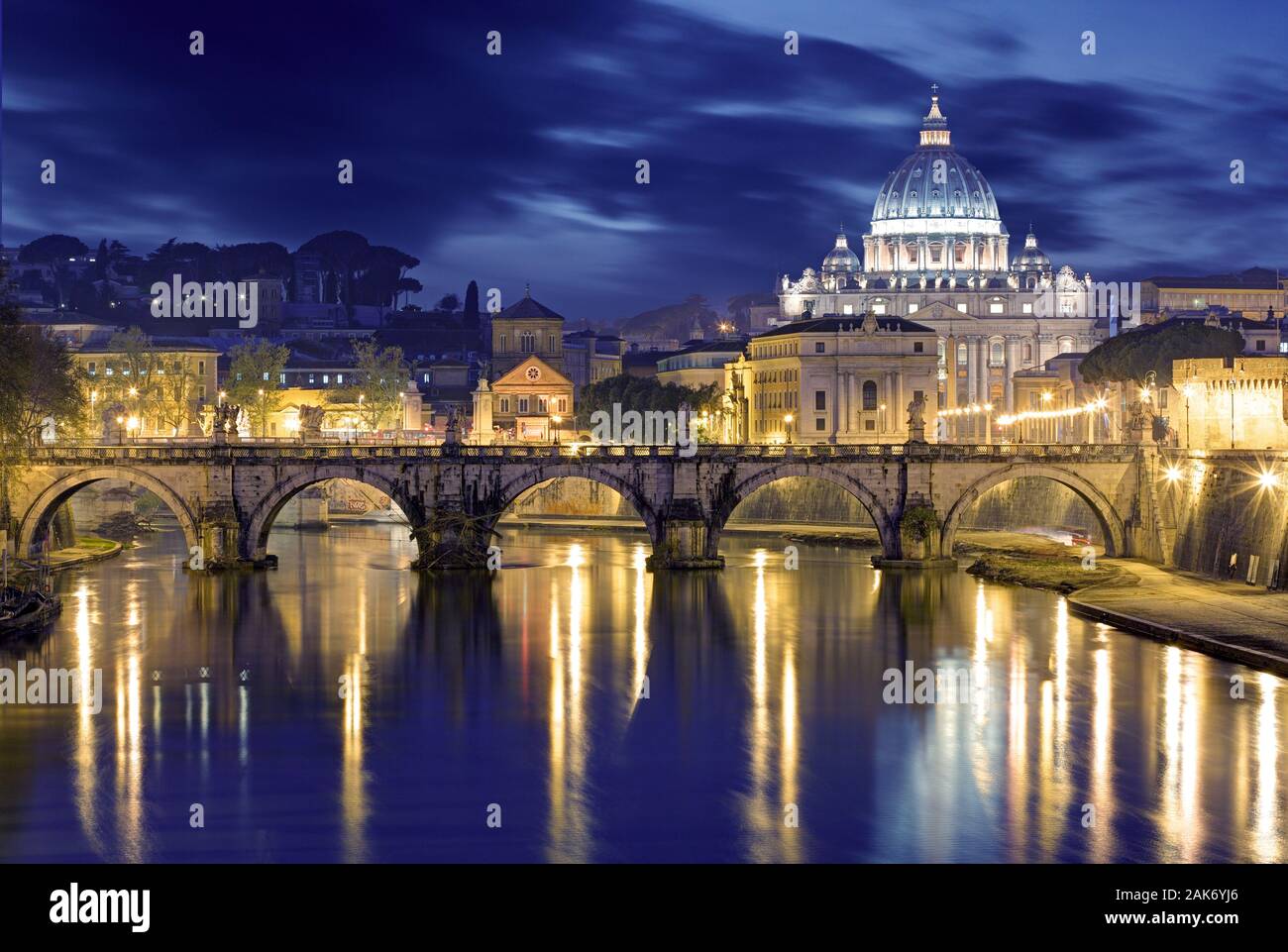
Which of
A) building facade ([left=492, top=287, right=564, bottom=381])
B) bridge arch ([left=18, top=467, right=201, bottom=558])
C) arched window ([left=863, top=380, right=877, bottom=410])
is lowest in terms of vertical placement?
bridge arch ([left=18, top=467, right=201, bottom=558])

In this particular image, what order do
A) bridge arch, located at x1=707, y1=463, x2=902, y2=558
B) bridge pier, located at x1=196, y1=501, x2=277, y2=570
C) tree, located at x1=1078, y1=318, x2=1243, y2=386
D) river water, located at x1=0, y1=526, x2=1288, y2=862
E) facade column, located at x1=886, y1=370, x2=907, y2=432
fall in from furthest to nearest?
facade column, located at x1=886, y1=370, x2=907, y2=432
tree, located at x1=1078, y1=318, x2=1243, y2=386
bridge arch, located at x1=707, y1=463, x2=902, y2=558
bridge pier, located at x1=196, y1=501, x2=277, y2=570
river water, located at x1=0, y1=526, x2=1288, y2=862

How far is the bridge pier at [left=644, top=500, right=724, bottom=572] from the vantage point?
266ft

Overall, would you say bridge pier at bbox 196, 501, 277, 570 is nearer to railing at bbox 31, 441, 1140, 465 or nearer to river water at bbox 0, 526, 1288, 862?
railing at bbox 31, 441, 1140, 465

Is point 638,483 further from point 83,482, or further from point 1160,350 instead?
point 1160,350

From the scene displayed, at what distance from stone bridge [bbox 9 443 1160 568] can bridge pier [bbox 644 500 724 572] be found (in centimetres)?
6

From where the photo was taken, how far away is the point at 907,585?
7631cm

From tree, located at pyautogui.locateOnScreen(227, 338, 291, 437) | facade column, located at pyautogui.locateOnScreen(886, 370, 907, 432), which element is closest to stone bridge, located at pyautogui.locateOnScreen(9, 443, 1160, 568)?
tree, located at pyautogui.locateOnScreen(227, 338, 291, 437)

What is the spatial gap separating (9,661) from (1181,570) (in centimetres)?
4459

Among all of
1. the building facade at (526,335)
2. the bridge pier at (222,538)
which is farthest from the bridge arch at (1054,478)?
the building facade at (526,335)

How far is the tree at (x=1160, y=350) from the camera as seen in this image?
361ft

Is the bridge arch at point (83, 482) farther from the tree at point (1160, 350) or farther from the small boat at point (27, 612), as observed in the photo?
the tree at point (1160, 350)
